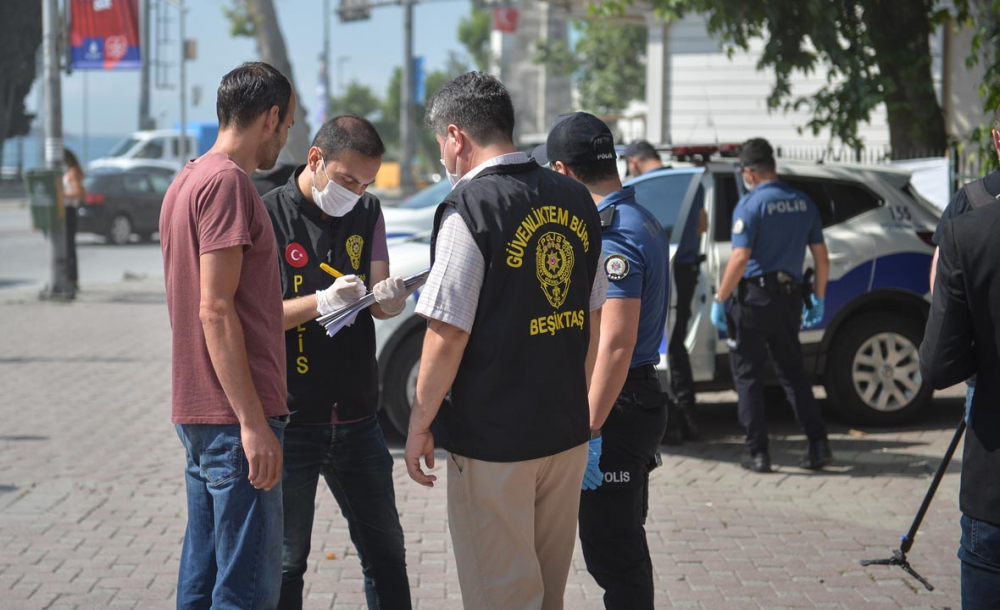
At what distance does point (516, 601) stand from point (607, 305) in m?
1.07

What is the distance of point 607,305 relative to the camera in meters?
3.78

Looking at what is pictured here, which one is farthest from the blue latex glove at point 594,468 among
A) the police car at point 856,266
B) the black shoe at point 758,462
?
the police car at point 856,266

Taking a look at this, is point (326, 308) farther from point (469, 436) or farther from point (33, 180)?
point (33, 180)

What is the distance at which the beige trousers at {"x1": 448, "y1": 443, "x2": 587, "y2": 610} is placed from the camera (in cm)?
316

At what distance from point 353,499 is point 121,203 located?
884 inches

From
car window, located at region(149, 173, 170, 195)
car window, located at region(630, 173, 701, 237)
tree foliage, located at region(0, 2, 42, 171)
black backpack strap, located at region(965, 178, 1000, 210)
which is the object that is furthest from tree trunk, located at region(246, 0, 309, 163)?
black backpack strap, located at region(965, 178, 1000, 210)

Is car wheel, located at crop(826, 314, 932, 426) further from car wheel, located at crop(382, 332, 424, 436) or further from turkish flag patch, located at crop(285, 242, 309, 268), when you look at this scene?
turkish flag patch, located at crop(285, 242, 309, 268)

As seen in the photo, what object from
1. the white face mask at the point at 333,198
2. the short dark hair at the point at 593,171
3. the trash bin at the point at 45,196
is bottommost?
the trash bin at the point at 45,196

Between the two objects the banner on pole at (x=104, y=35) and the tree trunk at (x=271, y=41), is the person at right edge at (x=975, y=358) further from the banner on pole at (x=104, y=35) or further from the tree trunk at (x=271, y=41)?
the banner on pole at (x=104, y=35)

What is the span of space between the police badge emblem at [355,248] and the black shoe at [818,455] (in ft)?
13.3

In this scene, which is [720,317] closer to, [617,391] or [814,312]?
[814,312]

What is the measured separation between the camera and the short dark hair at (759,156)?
23.2ft

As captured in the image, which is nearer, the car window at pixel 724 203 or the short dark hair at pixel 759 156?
the short dark hair at pixel 759 156

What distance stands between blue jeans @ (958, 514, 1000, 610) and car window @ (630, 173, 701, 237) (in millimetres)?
5044
